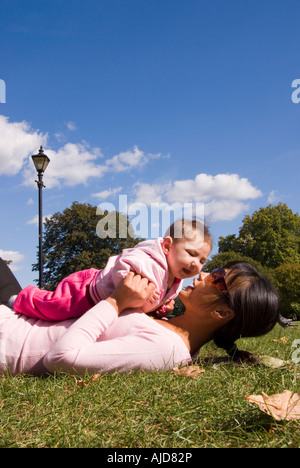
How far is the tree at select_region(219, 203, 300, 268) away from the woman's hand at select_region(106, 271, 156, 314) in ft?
151

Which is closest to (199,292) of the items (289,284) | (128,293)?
(128,293)

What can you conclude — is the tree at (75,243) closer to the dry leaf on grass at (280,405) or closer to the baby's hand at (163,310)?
the baby's hand at (163,310)

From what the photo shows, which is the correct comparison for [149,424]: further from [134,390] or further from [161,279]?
[161,279]

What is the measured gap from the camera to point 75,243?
38.8 metres

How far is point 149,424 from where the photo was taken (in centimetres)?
220

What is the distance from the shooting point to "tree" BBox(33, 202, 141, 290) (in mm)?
37312

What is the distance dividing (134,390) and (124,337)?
58 cm

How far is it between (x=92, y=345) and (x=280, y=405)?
1469 mm

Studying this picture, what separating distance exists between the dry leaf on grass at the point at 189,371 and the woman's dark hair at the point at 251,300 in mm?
678

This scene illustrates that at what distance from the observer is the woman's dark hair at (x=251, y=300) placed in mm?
3734

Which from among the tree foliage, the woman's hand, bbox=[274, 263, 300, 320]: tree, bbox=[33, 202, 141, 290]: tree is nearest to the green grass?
the woman's hand

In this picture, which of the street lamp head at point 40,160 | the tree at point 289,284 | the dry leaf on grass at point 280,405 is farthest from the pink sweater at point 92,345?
the tree at point 289,284

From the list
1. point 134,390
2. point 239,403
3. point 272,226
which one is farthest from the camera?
point 272,226
